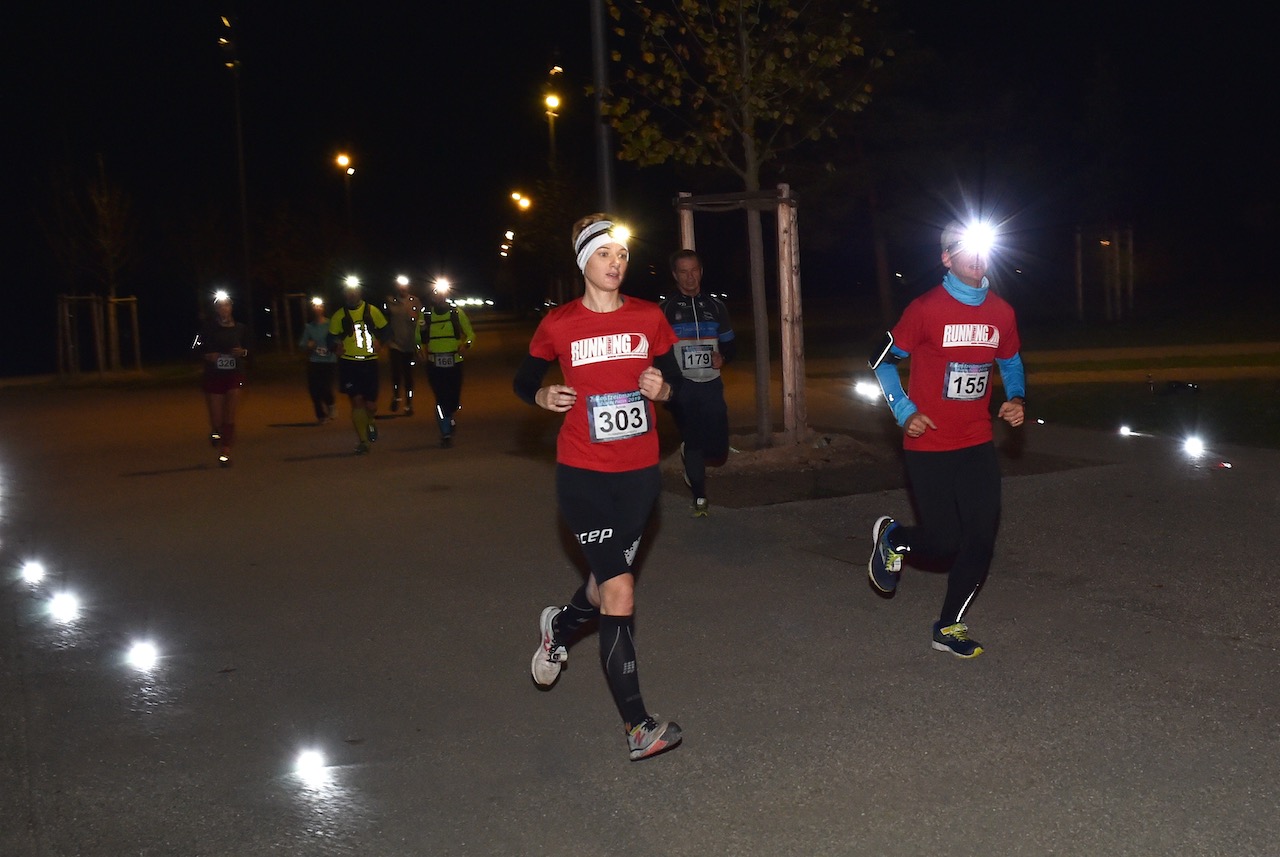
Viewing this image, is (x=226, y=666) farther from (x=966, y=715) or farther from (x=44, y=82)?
(x=44, y=82)

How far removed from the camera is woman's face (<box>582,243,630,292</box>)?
17.4ft

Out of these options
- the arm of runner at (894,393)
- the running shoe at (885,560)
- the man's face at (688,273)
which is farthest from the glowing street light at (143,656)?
the man's face at (688,273)

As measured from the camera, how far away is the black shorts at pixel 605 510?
5.41m

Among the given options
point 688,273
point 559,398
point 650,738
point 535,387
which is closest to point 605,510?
point 559,398

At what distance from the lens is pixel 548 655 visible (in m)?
6.00

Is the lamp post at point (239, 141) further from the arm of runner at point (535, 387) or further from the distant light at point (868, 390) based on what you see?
the arm of runner at point (535, 387)

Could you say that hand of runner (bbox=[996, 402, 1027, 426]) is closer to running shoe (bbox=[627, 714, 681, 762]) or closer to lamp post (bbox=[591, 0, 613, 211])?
running shoe (bbox=[627, 714, 681, 762])

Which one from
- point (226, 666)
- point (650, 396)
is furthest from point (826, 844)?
point (226, 666)

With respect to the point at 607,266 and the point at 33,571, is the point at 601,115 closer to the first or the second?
the point at 33,571

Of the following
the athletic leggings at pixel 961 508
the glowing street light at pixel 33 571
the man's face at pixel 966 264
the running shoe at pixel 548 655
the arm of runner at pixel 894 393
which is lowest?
the glowing street light at pixel 33 571

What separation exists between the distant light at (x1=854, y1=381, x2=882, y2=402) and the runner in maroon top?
13406mm

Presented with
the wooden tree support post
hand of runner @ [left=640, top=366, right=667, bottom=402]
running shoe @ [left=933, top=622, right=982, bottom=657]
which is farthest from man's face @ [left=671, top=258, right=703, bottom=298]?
hand of runner @ [left=640, top=366, right=667, bottom=402]

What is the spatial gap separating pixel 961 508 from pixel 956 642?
0.64m

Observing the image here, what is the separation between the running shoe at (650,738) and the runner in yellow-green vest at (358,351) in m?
9.76
